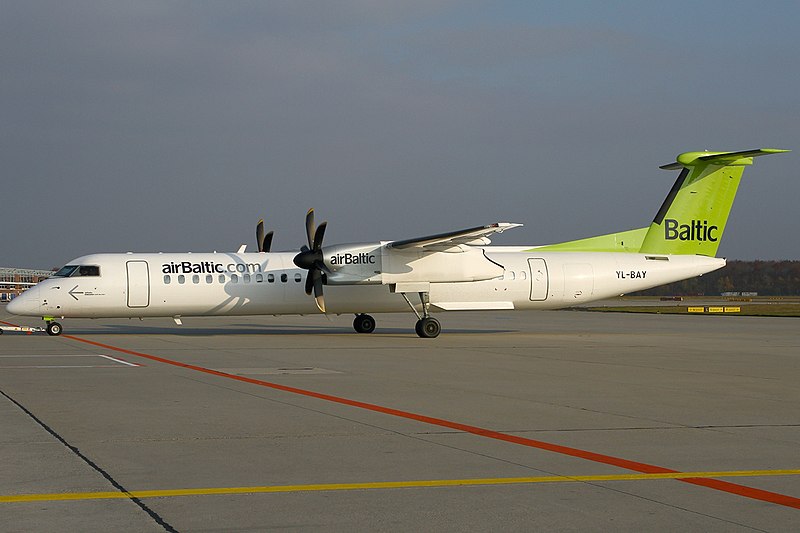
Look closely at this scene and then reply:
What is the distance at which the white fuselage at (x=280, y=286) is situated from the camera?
2741 centimetres

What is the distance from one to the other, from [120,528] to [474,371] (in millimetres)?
11731

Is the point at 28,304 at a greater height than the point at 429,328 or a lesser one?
greater

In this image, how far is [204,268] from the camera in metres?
28.0

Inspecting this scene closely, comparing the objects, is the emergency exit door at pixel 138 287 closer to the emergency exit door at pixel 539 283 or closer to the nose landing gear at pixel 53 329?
the nose landing gear at pixel 53 329

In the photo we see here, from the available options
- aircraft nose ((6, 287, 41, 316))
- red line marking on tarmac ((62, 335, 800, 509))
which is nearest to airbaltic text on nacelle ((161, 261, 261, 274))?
aircraft nose ((6, 287, 41, 316))

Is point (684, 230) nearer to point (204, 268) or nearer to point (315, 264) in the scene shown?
point (315, 264)

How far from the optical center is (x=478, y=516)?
6.14m

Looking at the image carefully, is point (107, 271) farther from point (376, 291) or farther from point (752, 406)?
point (752, 406)

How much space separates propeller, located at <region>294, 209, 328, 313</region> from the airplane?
0.03m

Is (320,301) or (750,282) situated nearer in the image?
(320,301)

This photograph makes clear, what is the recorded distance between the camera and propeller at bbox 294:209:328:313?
88.7 ft

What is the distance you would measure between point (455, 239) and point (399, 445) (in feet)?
59.2

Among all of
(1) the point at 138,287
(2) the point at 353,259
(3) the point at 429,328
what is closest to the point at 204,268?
(1) the point at 138,287

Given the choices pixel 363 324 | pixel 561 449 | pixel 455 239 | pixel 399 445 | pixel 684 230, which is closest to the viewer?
pixel 561 449
